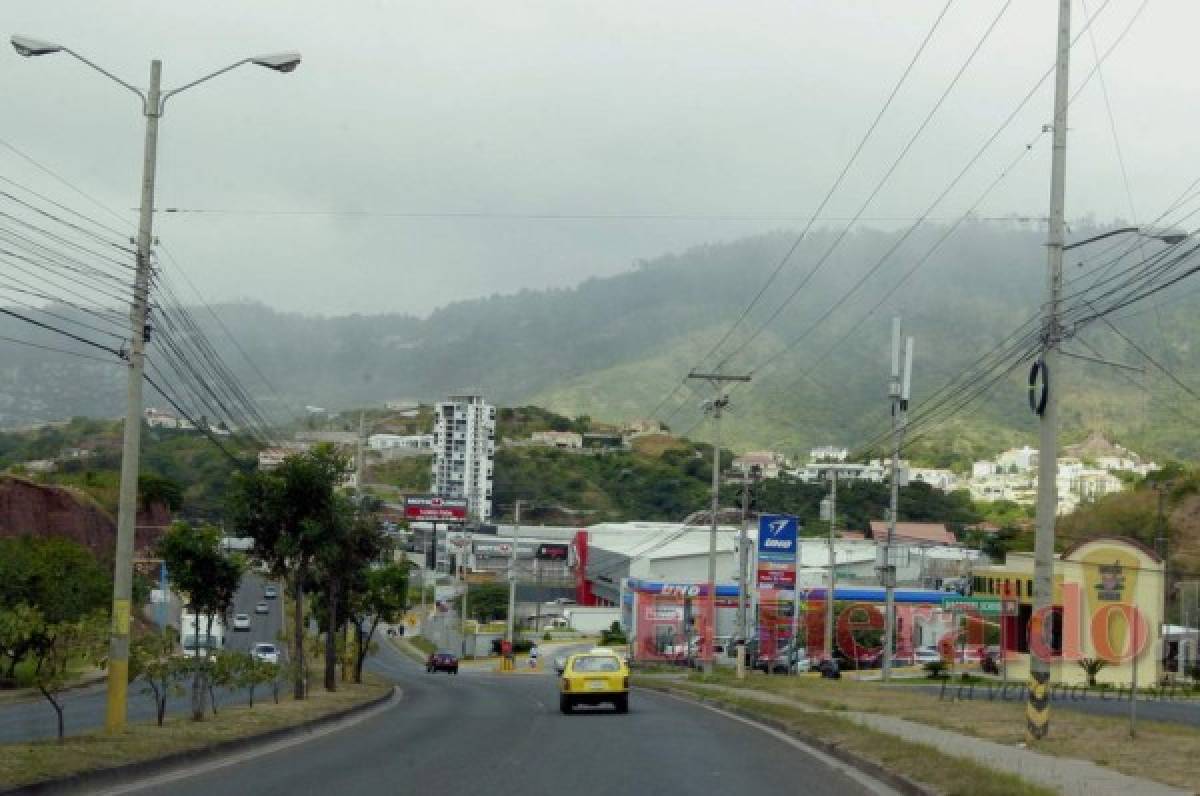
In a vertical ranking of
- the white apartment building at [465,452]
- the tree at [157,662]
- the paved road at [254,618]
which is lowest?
the paved road at [254,618]

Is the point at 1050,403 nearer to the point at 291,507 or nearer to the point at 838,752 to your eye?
the point at 838,752

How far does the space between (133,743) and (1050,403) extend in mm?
15345

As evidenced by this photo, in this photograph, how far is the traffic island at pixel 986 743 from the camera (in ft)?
54.3

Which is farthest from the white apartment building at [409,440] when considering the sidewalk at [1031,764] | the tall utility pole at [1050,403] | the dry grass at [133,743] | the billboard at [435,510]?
the tall utility pole at [1050,403]

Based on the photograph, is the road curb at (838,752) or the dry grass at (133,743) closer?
the dry grass at (133,743)

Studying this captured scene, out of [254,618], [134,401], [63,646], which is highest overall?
[134,401]

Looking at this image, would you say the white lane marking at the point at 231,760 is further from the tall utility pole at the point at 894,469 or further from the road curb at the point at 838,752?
the tall utility pole at the point at 894,469

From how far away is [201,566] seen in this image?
33031 mm

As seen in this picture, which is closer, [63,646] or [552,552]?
[63,646]

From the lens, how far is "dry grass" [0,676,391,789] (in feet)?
49.7

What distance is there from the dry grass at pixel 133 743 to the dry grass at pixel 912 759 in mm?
8821

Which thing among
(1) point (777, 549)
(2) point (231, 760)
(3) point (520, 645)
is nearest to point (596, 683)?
(2) point (231, 760)

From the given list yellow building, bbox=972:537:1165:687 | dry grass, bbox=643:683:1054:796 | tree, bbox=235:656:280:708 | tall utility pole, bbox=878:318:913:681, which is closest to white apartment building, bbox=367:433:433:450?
yellow building, bbox=972:537:1165:687

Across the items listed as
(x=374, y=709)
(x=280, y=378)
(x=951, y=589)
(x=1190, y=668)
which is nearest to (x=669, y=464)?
(x=280, y=378)
